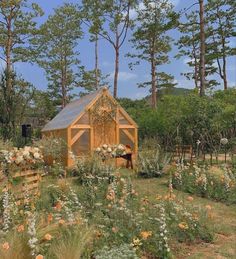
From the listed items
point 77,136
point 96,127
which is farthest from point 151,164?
point 96,127

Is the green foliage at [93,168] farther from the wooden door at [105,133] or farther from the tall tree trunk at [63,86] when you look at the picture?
the tall tree trunk at [63,86]

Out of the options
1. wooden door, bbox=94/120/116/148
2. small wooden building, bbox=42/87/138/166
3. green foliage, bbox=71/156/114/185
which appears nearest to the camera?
green foliage, bbox=71/156/114/185

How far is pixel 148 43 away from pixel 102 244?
2529cm

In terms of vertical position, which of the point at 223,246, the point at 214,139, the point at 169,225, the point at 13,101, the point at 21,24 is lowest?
the point at 223,246

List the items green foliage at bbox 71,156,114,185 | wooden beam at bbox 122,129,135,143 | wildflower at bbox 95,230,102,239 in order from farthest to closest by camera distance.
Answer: wooden beam at bbox 122,129,135,143 → green foliage at bbox 71,156,114,185 → wildflower at bbox 95,230,102,239

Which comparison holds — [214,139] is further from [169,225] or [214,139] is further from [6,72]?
[169,225]

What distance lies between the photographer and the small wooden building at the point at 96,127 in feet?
43.3

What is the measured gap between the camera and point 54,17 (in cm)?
3041

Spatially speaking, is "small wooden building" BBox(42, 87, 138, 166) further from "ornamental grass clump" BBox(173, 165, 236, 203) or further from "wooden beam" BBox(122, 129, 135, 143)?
"ornamental grass clump" BBox(173, 165, 236, 203)

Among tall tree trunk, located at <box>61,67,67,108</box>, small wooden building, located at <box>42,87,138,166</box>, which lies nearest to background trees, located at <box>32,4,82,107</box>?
tall tree trunk, located at <box>61,67,67,108</box>

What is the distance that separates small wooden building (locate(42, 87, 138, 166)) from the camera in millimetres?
13203

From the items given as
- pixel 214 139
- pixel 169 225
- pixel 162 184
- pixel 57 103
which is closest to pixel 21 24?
pixel 57 103

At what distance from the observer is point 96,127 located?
545 inches

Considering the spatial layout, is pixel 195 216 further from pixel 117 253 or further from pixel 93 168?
pixel 93 168
